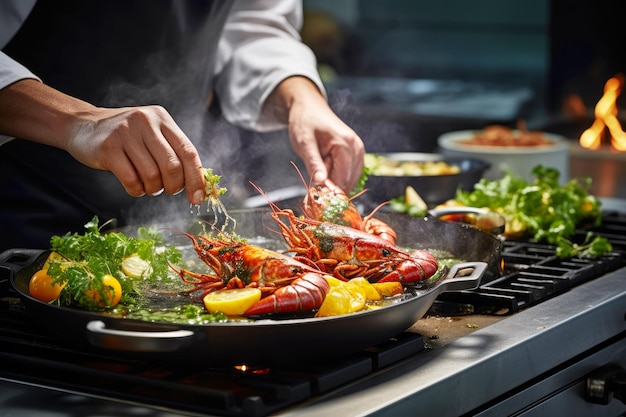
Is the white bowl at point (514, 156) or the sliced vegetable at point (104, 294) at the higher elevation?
the sliced vegetable at point (104, 294)

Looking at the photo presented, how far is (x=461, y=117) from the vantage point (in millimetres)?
5148

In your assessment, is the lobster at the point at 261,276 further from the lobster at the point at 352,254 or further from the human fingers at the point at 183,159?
the human fingers at the point at 183,159

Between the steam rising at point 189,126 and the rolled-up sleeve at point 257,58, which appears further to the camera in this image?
the rolled-up sleeve at point 257,58

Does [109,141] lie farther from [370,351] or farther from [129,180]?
[370,351]

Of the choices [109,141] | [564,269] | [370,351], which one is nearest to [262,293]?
[370,351]

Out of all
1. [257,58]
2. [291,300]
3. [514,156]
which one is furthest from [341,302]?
[514,156]

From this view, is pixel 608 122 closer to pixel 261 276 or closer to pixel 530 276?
pixel 530 276

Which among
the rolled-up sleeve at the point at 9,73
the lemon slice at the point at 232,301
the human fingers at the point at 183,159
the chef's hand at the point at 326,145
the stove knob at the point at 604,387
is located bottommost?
the stove knob at the point at 604,387

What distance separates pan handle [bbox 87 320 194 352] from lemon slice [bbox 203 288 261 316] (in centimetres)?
20

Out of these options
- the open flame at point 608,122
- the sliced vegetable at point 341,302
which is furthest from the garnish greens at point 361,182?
the open flame at point 608,122

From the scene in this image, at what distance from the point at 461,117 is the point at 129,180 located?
3677mm

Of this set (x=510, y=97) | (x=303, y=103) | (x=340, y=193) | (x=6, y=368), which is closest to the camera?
(x=6, y=368)

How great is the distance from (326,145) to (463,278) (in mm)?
799

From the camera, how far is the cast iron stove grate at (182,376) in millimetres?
1396
